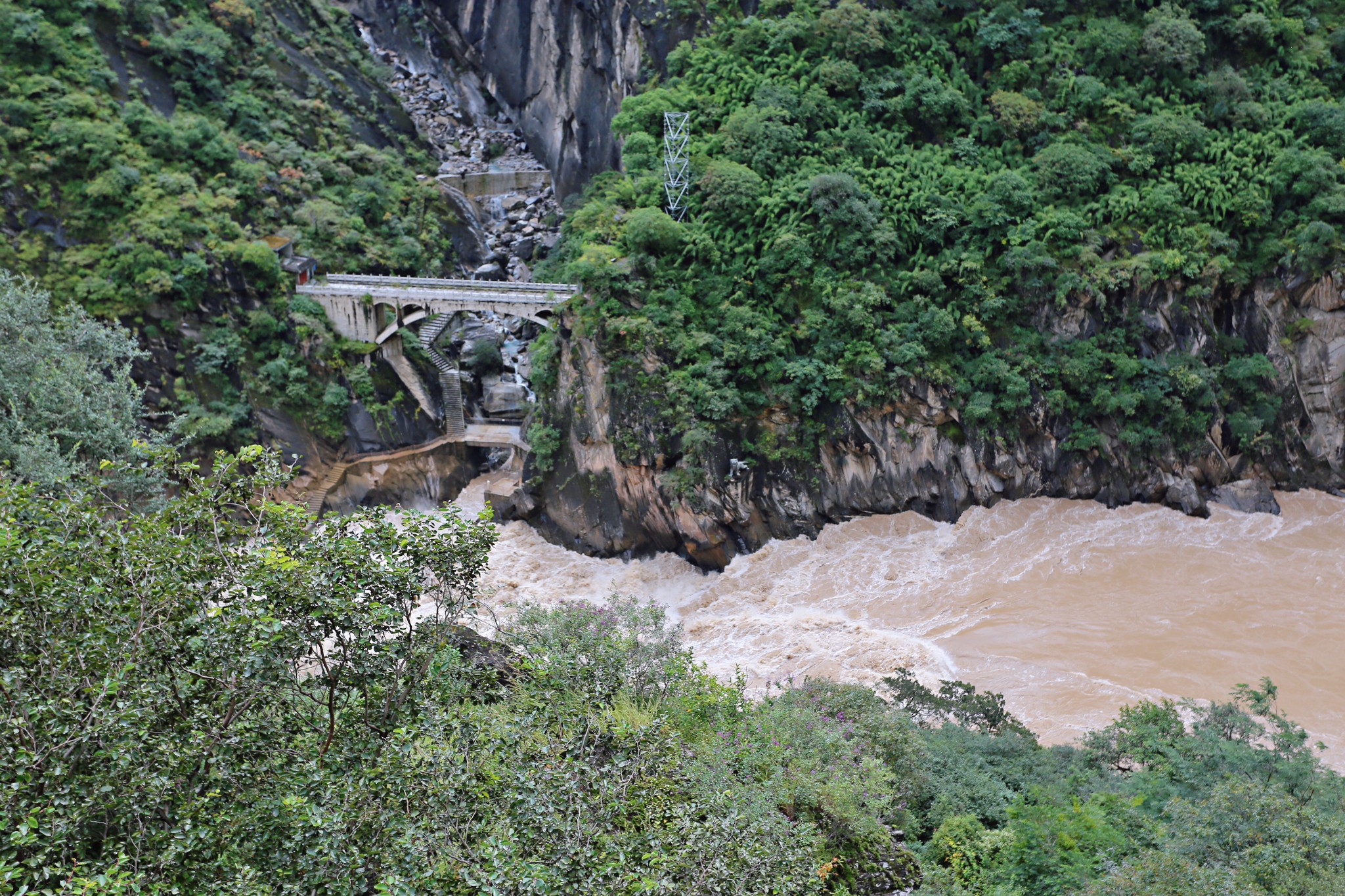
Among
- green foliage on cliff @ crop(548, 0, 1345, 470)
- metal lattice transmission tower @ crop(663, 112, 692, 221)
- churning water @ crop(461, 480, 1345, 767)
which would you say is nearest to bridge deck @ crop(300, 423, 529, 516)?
churning water @ crop(461, 480, 1345, 767)

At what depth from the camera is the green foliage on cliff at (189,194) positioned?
26281mm

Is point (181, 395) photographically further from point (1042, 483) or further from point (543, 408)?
point (1042, 483)

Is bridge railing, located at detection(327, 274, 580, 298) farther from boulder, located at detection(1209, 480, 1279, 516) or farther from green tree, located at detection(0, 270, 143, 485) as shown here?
boulder, located at detection(1209, 480, 1279, 516)

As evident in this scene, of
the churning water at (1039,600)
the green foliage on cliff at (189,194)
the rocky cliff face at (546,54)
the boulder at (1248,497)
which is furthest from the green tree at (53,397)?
Result: the boulder at (1248,497)

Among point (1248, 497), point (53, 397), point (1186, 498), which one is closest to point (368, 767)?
point (53, 397)

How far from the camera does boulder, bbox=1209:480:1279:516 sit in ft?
83.0

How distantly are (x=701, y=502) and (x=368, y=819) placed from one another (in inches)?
716

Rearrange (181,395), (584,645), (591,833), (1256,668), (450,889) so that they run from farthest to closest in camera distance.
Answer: (181,395), (1256,668), (584,645), (591,833), (450,889)

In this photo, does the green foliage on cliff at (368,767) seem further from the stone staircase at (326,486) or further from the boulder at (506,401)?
the boulder at (506,401)

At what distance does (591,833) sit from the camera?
21.9 feet

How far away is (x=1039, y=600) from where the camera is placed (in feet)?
74.1

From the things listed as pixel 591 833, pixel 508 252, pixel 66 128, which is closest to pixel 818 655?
pixel 591 833

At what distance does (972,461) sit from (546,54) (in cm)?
2594

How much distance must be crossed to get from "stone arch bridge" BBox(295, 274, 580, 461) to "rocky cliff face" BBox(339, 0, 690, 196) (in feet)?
31.7
